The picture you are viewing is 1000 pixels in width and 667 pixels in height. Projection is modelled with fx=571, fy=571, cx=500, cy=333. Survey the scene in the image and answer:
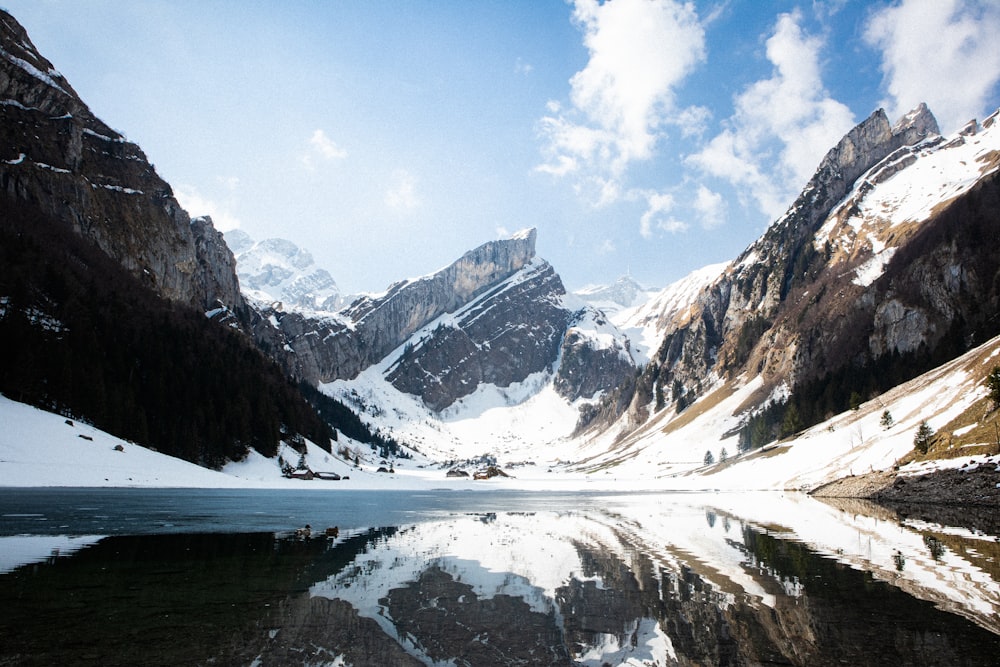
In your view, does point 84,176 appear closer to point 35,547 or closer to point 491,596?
point 35,547

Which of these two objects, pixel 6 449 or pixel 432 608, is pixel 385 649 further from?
pixel 6 449

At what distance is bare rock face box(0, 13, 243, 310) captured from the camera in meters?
115

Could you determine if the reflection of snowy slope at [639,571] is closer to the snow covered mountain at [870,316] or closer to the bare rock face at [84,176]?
the snow covered mountain at [870,316]

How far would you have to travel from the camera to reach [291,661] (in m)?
9.45

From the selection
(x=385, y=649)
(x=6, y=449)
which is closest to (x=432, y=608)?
(x=385, y=649)

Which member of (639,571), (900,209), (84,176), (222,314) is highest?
(900,209)

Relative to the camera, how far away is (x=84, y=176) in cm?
12825

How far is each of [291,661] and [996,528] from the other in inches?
1341

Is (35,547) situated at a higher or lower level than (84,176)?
lower

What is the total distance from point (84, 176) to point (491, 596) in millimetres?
152491

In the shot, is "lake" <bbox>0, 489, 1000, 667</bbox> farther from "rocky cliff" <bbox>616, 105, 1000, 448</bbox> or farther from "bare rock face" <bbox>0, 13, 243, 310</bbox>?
"bare rock face" <bbox>0, 13, 243, 310</bbox>

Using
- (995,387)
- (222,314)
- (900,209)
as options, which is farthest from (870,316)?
(222,314)

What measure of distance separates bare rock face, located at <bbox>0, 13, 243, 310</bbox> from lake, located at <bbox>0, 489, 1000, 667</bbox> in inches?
4590

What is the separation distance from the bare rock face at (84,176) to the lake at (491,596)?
4590 inches
